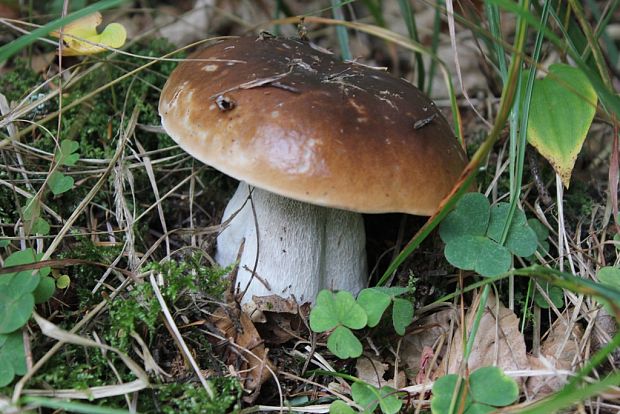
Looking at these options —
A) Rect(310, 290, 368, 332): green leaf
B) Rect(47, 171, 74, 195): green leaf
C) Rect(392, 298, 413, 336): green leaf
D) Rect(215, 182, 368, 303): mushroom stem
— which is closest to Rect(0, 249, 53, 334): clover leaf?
Rect(47, 171, 74, 195): green leaf

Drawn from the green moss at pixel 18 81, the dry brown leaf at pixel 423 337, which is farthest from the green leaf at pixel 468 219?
the green moss at pixel 18 81

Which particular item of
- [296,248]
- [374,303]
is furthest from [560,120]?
[296,248]

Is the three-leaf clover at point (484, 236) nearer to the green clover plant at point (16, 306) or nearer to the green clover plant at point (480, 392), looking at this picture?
the green clover plant at point (480, 392)

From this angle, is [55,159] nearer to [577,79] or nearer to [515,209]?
[515,209]

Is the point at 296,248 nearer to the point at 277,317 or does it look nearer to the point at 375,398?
the point at 277,317

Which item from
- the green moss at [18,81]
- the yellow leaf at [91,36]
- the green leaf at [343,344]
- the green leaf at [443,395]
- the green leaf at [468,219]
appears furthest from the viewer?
the green moss at [18,81]

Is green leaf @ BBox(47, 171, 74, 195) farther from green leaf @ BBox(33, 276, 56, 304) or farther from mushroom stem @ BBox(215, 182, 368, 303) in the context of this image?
mushroom stem @ BBox(215, 182, 368, 303)
